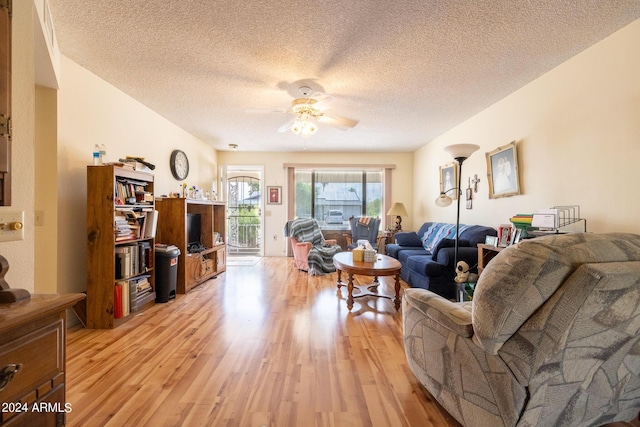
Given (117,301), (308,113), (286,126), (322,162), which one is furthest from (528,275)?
(322,162)

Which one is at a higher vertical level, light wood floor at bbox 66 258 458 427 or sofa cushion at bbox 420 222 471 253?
sofa cushion at bbox 420 222 471 253

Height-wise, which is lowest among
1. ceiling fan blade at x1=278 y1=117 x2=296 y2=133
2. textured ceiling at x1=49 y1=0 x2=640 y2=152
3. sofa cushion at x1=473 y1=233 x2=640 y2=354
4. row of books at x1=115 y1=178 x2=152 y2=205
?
sofa cushion at x1=473 y1=233 x2=640 y2=354

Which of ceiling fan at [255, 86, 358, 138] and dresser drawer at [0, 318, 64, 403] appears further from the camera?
ceiling fan at [255, 86, 358, 138]

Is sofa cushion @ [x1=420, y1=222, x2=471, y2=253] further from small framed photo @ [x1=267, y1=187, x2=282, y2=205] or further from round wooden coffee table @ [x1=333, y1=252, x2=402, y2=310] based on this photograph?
small framed photo @ [x1=267, y1=187, x2=282, y2=205]

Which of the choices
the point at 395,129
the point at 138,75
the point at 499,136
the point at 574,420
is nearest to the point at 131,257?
the point at 138,75

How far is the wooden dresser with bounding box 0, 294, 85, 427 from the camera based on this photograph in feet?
2.40

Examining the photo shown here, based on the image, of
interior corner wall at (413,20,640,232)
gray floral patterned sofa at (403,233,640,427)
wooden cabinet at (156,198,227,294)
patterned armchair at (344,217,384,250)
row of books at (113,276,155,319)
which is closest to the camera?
gray floral patterned sofa at (403,233,640,427)

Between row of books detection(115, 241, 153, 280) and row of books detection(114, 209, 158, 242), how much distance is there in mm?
99

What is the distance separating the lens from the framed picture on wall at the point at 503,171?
2.91 metres

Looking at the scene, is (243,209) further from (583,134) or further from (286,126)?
(583,134)

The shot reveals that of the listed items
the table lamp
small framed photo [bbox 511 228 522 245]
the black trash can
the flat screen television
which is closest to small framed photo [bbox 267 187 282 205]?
the flat screen television

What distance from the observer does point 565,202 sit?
2354 mm

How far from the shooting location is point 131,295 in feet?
8.54

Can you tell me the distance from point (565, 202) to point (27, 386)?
3589 millimetres
